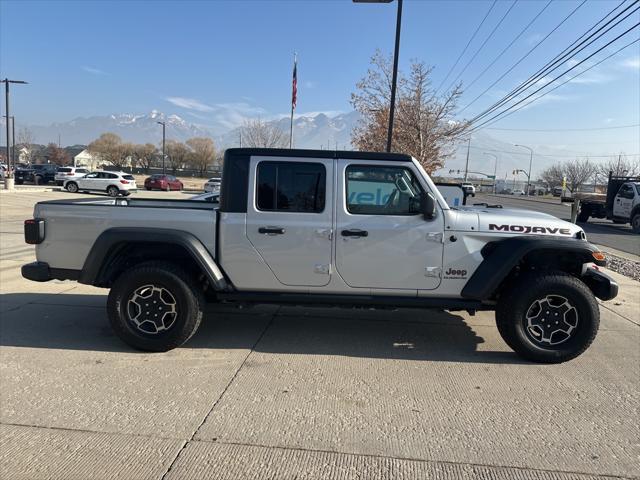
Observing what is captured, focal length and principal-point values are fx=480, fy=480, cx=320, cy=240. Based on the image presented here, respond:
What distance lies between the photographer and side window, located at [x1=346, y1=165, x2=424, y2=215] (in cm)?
444

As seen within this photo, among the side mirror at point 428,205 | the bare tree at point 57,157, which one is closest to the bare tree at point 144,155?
the bare tree at point 57,157

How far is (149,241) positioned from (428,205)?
256 cm

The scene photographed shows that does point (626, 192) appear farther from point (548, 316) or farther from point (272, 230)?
point (272, 230)

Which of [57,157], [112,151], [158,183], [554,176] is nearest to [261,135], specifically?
[158,183]

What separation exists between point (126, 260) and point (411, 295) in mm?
2781

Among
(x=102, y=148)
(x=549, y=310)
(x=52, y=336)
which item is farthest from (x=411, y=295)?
(x=102, y=148)

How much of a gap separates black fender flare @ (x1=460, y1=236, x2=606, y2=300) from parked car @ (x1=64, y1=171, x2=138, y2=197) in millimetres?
29871

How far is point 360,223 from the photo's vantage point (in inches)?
173

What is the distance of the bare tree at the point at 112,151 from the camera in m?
85.6

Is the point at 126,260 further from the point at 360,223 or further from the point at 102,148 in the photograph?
the point at 102,148

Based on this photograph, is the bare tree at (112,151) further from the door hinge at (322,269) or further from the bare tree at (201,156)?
the door hinge at (322,269)

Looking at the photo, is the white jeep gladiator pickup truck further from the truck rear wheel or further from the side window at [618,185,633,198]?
the side window at [618,185,633,198]

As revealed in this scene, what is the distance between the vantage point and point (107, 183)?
3075cm

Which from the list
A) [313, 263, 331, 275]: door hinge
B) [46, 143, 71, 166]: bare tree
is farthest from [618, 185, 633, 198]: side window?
[46, 143, 71, 166]: bare tree
